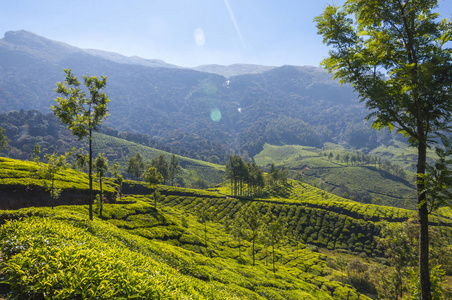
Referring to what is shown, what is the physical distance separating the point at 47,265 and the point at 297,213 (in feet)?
382

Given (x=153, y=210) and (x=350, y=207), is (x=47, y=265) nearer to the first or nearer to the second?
(x=153, y=210)

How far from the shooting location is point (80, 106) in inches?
1071

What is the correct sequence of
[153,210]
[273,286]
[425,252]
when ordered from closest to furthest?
[425,252]
[273,286]
[153,210]

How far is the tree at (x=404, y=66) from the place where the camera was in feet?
31.2

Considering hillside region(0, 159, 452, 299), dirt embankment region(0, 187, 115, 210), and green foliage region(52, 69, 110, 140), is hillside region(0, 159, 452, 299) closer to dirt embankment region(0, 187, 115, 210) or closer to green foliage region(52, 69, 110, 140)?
dirt embankment region(0, 187, 115, 210)

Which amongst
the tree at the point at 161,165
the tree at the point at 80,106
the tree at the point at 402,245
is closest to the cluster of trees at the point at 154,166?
the tree at the point at 161,165

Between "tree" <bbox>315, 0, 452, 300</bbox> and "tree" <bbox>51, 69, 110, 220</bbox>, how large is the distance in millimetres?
27648

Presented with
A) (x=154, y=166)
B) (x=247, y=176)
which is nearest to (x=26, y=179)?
(x=154, y=166)

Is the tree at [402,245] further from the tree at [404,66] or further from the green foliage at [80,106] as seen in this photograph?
the green foliage at [80,106]

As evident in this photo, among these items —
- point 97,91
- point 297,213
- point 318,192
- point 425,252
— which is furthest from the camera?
point 318,192

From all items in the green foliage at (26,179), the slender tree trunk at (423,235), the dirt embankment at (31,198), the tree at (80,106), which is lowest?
the dirt embankment at (31,198)

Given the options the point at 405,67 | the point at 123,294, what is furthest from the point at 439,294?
the point at 123,294

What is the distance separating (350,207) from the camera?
11819 cm

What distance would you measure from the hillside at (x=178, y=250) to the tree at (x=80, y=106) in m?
11.0
